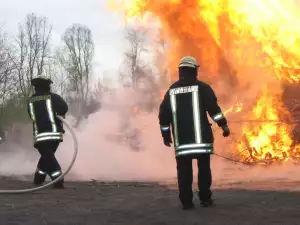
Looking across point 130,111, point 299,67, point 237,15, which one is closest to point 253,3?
point 237,15

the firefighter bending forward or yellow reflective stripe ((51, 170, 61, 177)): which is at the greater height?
the firefighter bending forward

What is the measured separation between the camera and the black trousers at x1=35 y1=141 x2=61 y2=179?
7750 mm

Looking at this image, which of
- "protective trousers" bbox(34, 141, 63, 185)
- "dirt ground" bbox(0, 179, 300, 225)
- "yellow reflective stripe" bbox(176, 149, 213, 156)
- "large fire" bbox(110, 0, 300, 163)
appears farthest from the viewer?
"large fire" bbox(110, 0, 300, 163)

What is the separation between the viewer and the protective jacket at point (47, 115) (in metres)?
7.87

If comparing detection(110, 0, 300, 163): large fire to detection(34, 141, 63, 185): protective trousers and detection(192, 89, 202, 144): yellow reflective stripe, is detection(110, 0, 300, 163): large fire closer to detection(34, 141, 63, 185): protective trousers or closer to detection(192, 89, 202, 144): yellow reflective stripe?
detection(34, 141, 63, 185): protective trousers

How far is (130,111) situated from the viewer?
13609 millimetres

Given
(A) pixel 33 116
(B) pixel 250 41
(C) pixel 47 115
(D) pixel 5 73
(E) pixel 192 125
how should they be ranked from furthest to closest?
(D) pixel 5 73
(B) pixel 250 41
(A) pixel 33 116
(C) pixel 47 115
(E) pixel 192 125

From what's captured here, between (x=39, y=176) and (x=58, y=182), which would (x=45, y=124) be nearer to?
(x=39, y=176)

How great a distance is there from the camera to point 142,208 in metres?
5.08

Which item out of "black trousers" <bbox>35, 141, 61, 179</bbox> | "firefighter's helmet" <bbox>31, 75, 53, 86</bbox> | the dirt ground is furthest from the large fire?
"black trousers" <bbox>35, 141, 61, 179</bbox>

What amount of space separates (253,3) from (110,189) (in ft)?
21.6

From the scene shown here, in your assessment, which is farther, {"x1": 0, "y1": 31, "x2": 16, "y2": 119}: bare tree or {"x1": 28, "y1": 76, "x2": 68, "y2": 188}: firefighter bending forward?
{"x1": 0, "y1": 31, "x2": 16, "y2": 119}: bare tree

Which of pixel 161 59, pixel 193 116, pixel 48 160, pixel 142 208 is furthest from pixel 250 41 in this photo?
pixel 142 208

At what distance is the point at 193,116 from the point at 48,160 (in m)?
3.50
